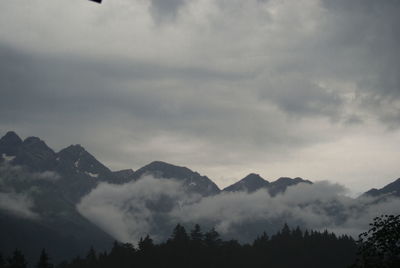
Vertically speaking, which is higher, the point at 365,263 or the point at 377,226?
the point at 377,226

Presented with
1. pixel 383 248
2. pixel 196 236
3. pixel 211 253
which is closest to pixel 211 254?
pixel 211 253

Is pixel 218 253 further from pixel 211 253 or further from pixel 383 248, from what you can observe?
pixel 383 248

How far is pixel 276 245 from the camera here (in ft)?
477

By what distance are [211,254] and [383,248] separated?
103m

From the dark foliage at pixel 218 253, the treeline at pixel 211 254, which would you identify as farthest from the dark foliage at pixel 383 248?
the dark foliage at pixel 218 253

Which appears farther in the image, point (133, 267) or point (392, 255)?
point (133, 267)

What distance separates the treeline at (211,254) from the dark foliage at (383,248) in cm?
8435

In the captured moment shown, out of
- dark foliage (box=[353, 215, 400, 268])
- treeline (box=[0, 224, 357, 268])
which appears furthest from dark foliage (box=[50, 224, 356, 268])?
dark foliage (box=[353, 215, 400, 268])

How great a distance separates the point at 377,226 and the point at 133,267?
326 feet

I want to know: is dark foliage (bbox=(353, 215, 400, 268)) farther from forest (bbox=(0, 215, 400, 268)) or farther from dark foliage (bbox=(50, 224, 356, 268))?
dark foliage (bbox=(50, 224, 356, 268))

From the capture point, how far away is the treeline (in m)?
115

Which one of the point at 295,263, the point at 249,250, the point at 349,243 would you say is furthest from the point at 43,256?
the point at 349,243

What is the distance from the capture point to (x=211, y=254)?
120 metres

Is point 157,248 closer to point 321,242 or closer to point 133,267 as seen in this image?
point 133,267
